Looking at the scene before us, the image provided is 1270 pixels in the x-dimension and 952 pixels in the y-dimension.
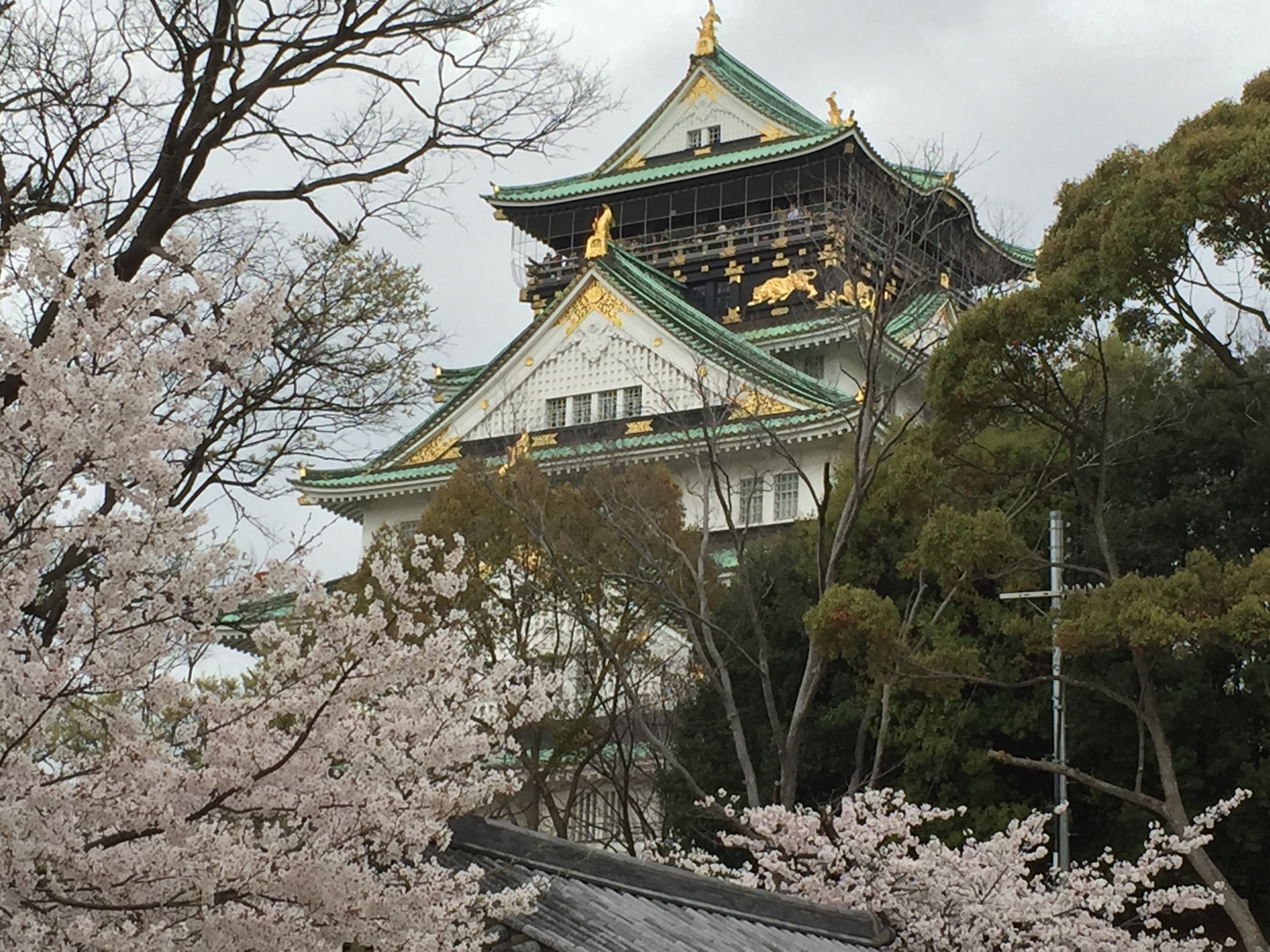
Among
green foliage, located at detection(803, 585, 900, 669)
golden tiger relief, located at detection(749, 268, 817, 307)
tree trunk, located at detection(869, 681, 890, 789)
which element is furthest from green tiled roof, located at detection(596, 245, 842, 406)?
green foliage, located at detection(803, 585, 900, 669)

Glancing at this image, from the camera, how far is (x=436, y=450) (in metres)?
30.2

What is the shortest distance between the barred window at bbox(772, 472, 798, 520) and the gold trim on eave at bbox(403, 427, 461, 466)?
5.81m

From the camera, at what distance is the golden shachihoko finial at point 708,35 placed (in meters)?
37.5

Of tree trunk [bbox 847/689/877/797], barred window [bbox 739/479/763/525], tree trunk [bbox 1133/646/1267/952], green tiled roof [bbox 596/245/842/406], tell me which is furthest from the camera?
green tiled roof [bbox 596/245/842/406]

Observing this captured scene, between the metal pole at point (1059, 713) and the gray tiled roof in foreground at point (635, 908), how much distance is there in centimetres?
419

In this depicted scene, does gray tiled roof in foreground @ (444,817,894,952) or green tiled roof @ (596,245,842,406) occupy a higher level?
green tiled roof @ (596,245,842,406)

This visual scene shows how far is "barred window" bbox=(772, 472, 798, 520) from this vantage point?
28.0 m

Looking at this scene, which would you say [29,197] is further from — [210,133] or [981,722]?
[981,722]

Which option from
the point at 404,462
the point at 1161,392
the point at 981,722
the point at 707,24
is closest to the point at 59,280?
the point at 981,722

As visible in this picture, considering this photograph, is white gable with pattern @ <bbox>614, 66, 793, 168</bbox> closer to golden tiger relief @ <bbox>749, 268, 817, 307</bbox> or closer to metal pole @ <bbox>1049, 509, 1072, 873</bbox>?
golden tiger relief @ <bbox>749, 268, 817, 307</bbox>

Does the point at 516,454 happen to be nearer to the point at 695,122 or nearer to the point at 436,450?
the point at 436,450

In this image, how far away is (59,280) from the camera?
20.7 ft

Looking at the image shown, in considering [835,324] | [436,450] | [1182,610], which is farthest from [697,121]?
[1182,610]

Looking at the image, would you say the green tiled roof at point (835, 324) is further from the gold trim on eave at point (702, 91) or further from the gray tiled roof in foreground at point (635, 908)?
the gray tiled roof in foreground at point (635, 908)
